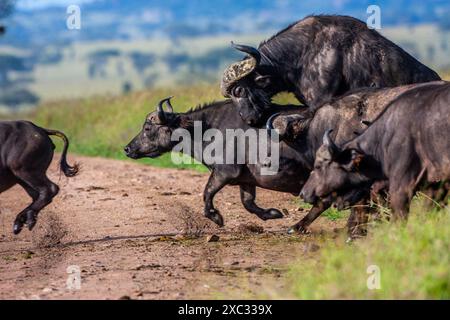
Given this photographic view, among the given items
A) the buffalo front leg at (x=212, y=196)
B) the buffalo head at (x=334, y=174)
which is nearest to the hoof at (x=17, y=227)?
the buffalo front leg at (x=212, y=196)

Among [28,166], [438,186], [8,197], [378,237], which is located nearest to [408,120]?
[438,186]

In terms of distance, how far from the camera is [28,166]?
469 inches

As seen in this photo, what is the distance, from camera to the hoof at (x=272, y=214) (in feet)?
38.7

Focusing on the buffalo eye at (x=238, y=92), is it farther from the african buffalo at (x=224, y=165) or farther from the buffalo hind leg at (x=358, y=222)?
the buffalo hind leg at (x=358, y=222)

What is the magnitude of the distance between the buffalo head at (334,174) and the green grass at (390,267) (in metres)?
1.14

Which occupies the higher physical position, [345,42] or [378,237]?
[345,42]

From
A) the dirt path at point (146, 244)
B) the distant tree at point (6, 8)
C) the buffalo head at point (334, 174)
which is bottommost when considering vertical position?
the dirt path at point (146, 244)

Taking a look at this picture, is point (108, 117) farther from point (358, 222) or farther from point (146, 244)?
point (358, 222)

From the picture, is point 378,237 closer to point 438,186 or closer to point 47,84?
point 438,186

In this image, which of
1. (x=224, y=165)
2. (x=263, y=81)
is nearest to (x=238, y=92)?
(x=263, y=81)

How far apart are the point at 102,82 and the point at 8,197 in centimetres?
9170

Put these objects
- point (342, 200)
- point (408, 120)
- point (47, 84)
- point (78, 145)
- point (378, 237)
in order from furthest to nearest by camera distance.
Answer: point (47, 84) → point (78, 145) → point (342, 200) → point (408, 120) → point (378, 237)

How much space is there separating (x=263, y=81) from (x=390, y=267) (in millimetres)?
4682

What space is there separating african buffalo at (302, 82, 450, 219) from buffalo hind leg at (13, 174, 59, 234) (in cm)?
351
